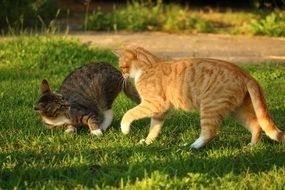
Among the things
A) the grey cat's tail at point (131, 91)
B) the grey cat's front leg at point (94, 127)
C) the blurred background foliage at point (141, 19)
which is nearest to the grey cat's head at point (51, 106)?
the grey cat's front leg at point (94, 127)

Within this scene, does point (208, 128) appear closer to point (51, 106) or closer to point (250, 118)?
point (250, 118)

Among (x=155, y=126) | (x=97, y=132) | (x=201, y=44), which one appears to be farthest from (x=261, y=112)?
(x=201, y=44)

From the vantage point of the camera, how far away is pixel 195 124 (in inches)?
267

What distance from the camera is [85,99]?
6789mm

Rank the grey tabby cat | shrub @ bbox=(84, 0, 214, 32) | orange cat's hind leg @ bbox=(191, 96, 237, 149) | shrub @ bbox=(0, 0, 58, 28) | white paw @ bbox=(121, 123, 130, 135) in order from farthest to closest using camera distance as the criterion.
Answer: shrub @ bbox=(84, 0, 214, 32)
shrub @ bbox=(0, 0, 58, 28)
the grey tabby cat
white paw @ bbox=(121, 123, 130, 135)
orange cat's hind leg @ bbox=(191, 96, 237, 149)

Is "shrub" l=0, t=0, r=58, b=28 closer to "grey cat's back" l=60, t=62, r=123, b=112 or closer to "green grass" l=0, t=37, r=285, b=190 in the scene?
"green grass" l=0, t=37, r=285, b=190

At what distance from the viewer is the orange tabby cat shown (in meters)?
5.62

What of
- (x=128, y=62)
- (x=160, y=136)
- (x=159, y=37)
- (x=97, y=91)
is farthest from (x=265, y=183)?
(x=159, y=37)

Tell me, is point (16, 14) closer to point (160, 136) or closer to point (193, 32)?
point (193, 32)

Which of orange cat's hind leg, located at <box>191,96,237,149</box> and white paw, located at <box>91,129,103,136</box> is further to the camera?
white paw, located at <box>91,129,103,136</box>

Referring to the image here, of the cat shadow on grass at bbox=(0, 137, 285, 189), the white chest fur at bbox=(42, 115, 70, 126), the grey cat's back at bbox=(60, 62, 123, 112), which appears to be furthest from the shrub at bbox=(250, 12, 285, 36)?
the cat shadow on grass at bbox=(0, 137, 285, 189)

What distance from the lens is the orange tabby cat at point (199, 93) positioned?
5621mm

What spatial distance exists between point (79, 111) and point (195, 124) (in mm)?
1303

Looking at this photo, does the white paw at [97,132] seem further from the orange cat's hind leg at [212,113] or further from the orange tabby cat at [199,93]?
the orange cat's hind leg at [212,113]
